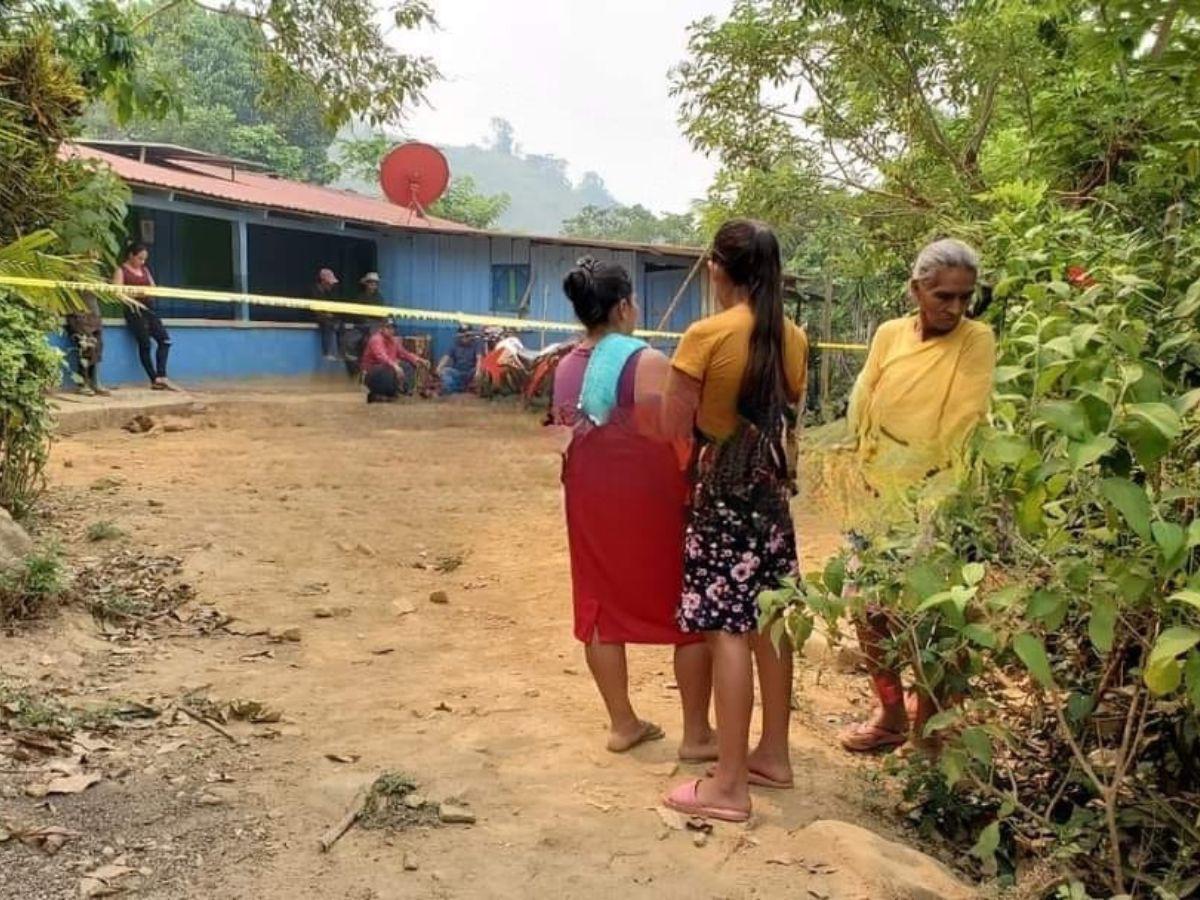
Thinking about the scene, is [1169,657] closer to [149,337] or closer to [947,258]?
[947,258]

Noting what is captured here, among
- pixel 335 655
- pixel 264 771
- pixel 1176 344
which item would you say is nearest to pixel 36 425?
pixel 335 655

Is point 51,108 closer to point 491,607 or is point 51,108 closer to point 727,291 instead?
point 491,607

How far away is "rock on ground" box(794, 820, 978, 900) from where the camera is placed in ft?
7.65

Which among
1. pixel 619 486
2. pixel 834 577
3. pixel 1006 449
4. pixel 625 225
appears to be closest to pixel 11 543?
pixel 619 486

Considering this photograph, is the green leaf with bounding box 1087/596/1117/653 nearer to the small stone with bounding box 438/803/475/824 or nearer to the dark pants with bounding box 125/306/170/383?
the small stone with bounding box 438/803/475/824

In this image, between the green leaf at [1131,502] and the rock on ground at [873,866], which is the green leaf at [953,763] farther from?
the green leaf at [1131,502]

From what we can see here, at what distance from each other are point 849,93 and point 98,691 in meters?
6.04

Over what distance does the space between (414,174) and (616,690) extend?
39.9 ft

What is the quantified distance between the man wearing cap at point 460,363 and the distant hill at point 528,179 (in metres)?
82.7

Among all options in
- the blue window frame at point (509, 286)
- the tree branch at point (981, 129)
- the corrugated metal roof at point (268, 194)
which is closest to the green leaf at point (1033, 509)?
the tree branch at point (981, 129)

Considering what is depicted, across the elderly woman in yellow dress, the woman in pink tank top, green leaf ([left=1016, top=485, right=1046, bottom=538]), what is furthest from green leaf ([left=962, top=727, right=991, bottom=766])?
the woman in pink tank top

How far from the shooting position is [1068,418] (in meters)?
1.78

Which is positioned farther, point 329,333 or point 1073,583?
point 329,333

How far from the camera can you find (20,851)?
2.40m
